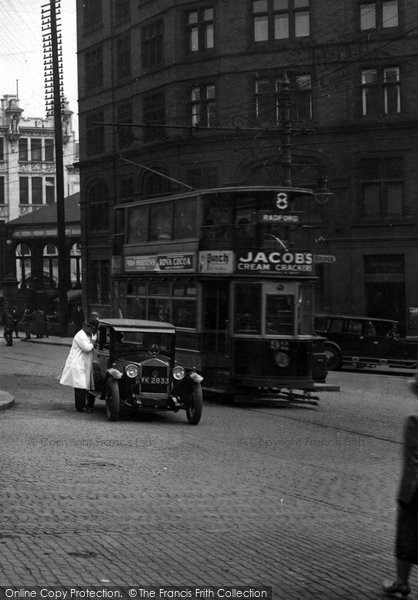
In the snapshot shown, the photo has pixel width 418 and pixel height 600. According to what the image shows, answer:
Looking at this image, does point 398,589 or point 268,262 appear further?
point 268,262

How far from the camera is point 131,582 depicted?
595 cm

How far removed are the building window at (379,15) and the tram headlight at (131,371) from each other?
87.6 ft

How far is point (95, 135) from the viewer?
164ft

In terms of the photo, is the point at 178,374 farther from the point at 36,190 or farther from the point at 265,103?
the point at 36,190

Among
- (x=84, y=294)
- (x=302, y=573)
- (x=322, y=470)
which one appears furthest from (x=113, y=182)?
(x=302, y=573)

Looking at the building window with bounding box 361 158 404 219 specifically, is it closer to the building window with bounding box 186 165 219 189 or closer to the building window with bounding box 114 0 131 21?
the building window with bounding box 186 165 219 189

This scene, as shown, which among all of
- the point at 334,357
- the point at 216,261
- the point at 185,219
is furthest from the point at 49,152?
the point at 216,261

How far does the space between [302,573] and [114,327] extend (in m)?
10.0

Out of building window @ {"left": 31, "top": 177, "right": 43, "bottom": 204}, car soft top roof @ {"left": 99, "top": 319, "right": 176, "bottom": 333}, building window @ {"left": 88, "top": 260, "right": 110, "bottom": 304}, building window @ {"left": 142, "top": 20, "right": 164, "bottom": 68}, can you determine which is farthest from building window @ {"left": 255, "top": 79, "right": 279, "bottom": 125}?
building window @ {"left": 31, "top": 177, "right": 43, "bottom": 204}

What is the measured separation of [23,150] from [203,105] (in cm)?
4365

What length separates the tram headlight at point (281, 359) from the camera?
61.8 feet

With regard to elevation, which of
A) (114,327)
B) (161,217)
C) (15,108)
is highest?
(15,108)

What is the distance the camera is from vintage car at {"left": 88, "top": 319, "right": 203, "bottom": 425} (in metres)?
15.3

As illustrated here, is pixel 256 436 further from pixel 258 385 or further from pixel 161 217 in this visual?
pixel 161 217
